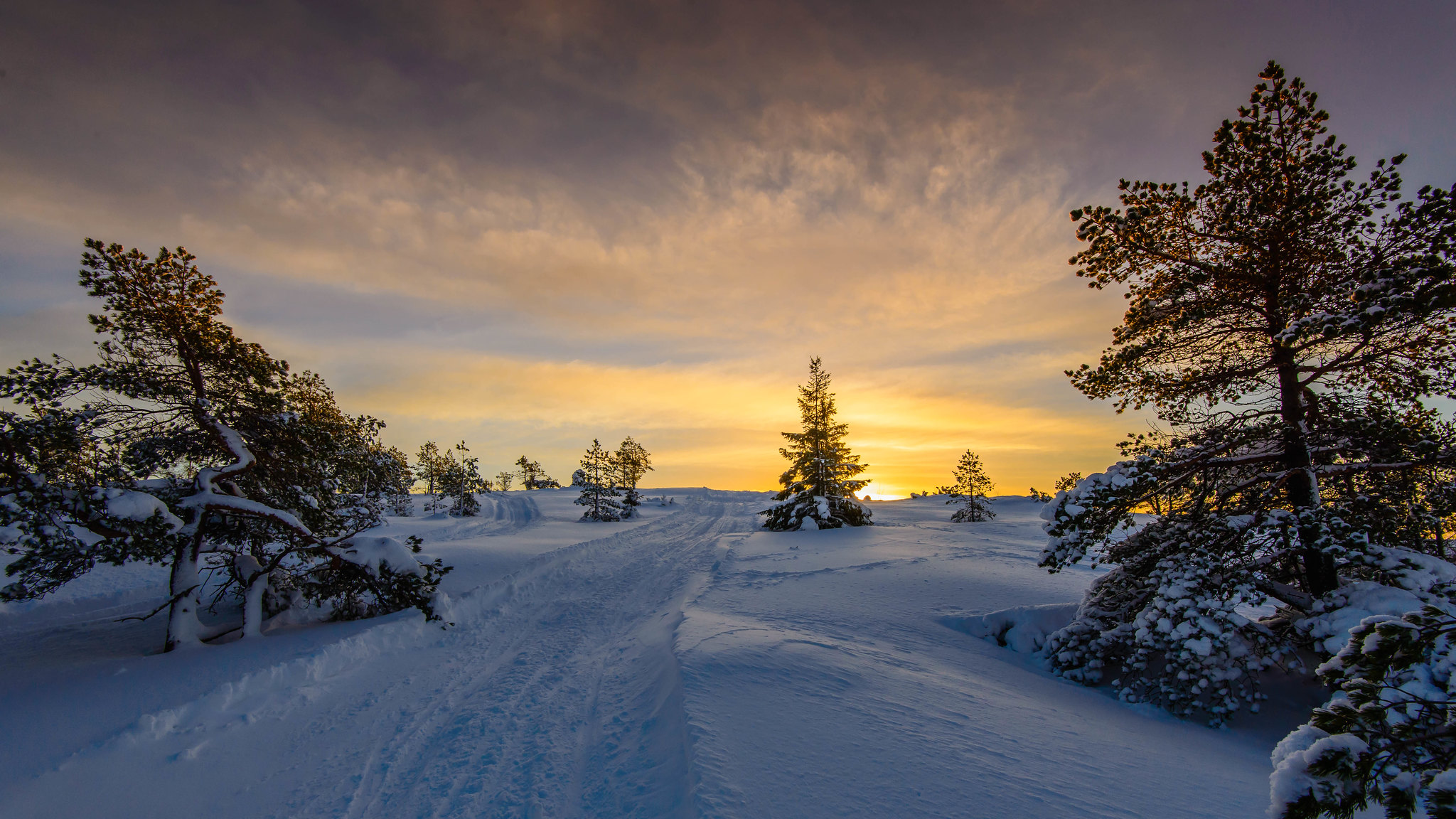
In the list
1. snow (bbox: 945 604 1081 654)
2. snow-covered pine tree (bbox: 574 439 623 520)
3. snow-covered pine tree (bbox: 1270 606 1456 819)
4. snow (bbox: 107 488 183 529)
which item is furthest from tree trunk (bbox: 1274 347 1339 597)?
snow-covered pine tree (bbox: 574 439 623 520)

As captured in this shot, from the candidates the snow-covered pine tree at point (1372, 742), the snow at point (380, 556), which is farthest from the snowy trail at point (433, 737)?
the snow-covered pine tree at point (1372, 742)

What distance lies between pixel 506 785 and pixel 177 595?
26.8 ft

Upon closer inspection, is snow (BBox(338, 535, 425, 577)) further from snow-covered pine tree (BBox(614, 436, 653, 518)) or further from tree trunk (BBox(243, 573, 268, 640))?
snow-covered pine tree (BBox(614, 436, 653, 518))

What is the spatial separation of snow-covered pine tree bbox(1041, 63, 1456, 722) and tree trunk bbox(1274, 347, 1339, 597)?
3 centimetres

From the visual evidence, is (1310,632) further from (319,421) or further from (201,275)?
(201,275)

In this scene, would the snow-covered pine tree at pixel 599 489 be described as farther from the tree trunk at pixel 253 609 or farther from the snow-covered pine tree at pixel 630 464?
the tree trunk at pixel 253 609

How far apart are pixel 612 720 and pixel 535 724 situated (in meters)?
0.81

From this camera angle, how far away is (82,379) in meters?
8.09

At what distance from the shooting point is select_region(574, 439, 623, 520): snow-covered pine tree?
3428 centimetres

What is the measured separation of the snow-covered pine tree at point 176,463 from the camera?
7480 millimetres

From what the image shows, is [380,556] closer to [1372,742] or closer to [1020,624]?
[1020,624]

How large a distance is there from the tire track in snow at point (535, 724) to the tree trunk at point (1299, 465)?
8.58 m

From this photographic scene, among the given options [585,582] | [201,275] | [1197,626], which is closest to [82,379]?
[201,275]

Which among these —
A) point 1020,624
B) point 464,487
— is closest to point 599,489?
point 464,487
